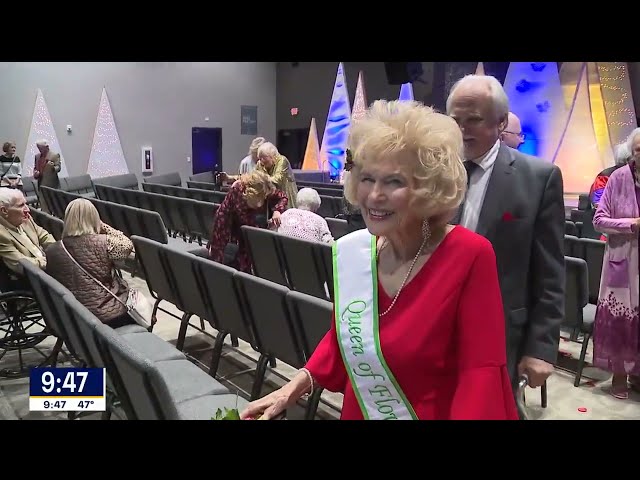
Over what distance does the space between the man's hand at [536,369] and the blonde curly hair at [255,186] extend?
260cm

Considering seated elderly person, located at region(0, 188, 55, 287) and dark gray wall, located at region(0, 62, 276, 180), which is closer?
seated elderly person, located at region(0, 188, 55, 287)

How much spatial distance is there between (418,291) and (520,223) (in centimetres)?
60

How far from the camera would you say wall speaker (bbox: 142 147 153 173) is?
14289 millimetres

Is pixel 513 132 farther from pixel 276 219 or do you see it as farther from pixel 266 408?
pixel 266 408

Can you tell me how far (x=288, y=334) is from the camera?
2662mm

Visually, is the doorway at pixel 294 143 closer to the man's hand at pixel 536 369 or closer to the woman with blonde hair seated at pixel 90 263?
the woman with blonde hair seated at pixel 90 263

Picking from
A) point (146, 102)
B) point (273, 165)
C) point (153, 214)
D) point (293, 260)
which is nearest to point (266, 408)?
point (293, 260)

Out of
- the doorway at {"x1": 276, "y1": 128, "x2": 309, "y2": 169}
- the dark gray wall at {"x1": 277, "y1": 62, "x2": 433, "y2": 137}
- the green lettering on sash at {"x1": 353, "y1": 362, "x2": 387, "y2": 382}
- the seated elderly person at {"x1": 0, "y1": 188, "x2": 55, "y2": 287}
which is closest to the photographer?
the green lettering on sash at {"x1": 353, "y1": 362, "x2": 387, "y2": 382}

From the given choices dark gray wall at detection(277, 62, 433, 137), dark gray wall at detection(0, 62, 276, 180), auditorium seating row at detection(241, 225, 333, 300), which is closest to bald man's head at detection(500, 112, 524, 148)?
auditorium seating row at detection(241, 225, 333, 300)

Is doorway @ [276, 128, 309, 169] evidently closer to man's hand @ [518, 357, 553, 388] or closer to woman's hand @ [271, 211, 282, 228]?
woman's hand @ [271, 211, 282, 228]

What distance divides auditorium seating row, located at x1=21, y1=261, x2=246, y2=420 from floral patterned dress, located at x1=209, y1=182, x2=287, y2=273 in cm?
102

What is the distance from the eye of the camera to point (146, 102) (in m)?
14.2

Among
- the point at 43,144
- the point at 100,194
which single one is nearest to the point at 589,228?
the point at 100,194

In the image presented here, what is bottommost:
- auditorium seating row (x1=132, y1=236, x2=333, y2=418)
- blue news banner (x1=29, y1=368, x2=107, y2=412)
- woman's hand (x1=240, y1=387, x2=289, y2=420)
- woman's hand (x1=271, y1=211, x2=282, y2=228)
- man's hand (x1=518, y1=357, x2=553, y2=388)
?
blue news banner (x1=29, y1=368, x2=107, y2=412)
